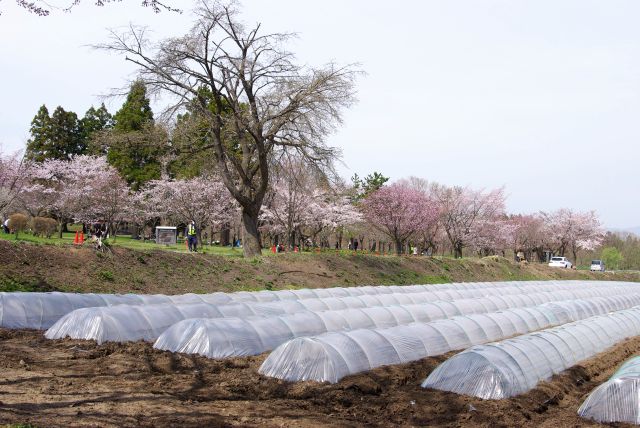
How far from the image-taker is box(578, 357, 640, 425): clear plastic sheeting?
22.1 feet

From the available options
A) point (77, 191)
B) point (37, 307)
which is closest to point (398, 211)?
point (77, 191)

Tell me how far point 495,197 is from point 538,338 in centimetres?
4574

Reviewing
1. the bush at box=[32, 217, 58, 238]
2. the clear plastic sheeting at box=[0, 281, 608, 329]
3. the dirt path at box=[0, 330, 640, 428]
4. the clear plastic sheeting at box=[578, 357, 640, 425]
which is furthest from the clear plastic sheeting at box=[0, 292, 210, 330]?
the bush at box=[32, 217, 58, 238]

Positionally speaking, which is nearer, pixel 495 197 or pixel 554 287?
pixel 554 287

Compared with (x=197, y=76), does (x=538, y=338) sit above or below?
below

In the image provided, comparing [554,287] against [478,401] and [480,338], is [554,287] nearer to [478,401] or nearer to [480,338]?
[480,338]

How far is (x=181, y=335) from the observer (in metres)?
9.69

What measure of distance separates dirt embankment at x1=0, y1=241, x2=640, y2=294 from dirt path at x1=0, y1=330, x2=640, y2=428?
6.50 m

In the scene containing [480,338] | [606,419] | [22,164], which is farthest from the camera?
[22,164]

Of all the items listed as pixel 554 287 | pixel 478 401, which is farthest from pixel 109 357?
pixel 554 287

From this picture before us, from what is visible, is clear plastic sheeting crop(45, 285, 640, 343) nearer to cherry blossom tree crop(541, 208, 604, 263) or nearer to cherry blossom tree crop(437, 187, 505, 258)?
cherry blossom tree crop(437, 187, 505, 258)

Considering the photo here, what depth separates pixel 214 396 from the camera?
698 cm

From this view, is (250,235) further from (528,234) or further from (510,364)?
Result: (528,234)

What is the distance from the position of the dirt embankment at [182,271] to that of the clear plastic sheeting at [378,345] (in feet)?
26.8
